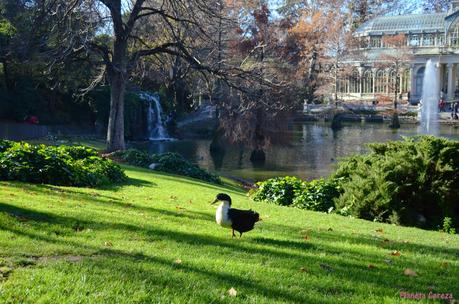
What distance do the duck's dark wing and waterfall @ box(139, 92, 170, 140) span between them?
3677 centimetres

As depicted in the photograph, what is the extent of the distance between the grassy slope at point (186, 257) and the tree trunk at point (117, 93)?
508 inches

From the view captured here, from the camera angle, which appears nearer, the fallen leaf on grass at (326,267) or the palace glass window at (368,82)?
the fallen leaf on grass at (326,267)

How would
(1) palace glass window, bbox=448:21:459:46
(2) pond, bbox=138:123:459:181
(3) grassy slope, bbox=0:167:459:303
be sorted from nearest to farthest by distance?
(3) grassy slope, bbox=0:167:459:303 < (2) pond, bbox=138:123:459:181 < (1) palace glass window, bbox=448:21:459:46

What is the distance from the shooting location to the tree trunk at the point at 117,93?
71.1ft

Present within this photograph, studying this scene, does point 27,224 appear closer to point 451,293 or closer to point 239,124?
point 451,293

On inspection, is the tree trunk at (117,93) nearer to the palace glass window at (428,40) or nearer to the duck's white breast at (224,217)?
the duck's white breast at (224,217)

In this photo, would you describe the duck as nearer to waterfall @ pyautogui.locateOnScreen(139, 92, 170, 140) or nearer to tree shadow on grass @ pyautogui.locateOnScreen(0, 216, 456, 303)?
tree shadow on grass @ pyautogui.locateOnScreen(0, 216, 456, 303)

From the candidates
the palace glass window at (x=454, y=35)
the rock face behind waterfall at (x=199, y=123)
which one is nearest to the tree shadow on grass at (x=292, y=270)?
the rock face behind waterfall at (x=199, y=123)

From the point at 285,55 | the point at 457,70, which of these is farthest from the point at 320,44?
the point at 457,70

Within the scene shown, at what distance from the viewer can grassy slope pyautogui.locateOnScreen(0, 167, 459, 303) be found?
451 centimetres

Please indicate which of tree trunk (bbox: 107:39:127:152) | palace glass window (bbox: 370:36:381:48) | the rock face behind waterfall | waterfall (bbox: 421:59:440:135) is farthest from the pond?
palace glass window (bbox: 370:36:381:48)

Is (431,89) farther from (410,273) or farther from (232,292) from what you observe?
(232,292)

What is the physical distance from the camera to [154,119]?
144ft

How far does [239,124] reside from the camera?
105ft
